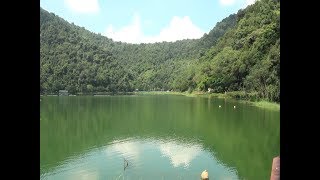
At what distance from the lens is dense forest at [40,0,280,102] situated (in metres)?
37.6

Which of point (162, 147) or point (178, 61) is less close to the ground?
point (178, 61)

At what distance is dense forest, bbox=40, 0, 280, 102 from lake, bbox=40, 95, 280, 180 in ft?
30.6

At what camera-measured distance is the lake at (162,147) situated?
38.5 ft

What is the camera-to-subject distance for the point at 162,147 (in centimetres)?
1672

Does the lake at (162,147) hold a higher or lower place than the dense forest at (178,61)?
lower

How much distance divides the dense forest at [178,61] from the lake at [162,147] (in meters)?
9.34

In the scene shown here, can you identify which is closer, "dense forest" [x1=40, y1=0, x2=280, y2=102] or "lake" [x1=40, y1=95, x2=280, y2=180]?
"lake" [x1=40, y1=95, x2=280, y2=180]

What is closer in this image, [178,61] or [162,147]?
[162,147]

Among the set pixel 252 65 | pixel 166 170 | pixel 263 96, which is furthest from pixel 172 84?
pixel 166 170

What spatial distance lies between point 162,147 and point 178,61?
233ft

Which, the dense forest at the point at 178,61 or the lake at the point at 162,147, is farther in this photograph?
the dense forest at the point at 178,61

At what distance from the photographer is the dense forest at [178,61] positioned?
37625 millimetres
